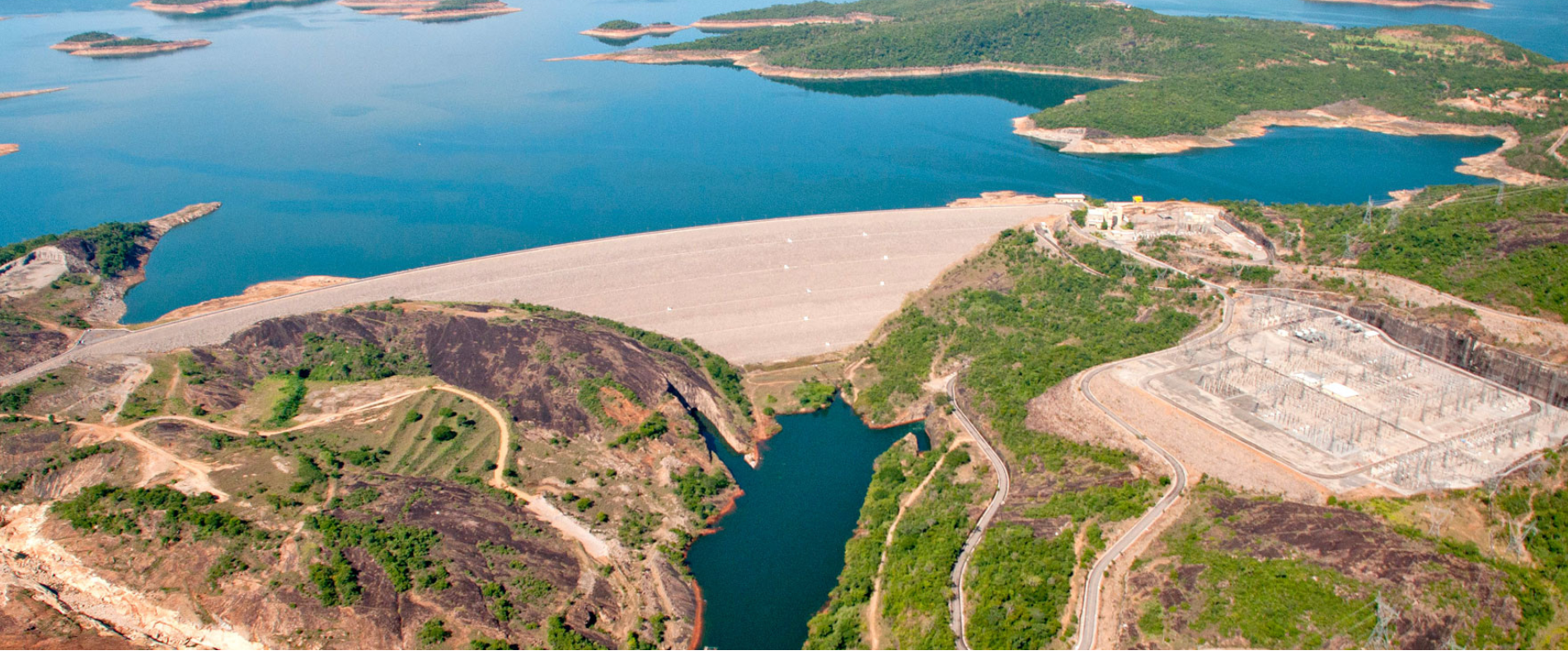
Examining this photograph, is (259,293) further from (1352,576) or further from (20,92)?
(20,92)

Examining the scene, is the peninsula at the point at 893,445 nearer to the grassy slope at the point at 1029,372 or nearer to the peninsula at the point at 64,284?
the grassy slope at the point at 1029,372

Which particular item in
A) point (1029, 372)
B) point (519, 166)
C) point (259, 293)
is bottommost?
point (259, 293)

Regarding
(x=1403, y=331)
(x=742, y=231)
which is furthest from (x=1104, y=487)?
(x=742, y=231)

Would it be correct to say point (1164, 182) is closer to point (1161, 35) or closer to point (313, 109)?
point (1161, 35)

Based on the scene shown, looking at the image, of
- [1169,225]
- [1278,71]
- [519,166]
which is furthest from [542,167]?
[1278,71]

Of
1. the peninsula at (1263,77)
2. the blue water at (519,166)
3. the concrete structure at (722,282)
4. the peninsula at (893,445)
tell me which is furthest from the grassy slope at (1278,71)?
the peninsula at (893,445)

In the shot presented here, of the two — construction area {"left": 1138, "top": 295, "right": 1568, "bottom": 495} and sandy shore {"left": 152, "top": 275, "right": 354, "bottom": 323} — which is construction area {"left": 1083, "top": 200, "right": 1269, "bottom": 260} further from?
sandy shore {"left": 152, "top": 275, "right": 354, "bottom": 323}
